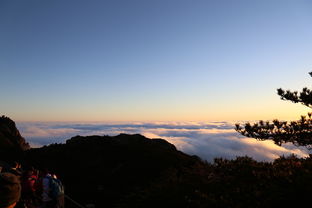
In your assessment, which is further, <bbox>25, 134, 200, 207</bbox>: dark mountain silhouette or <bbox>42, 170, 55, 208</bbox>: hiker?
<bbox>25, 134, 200, 207</bbox>: dark mountain silhouette

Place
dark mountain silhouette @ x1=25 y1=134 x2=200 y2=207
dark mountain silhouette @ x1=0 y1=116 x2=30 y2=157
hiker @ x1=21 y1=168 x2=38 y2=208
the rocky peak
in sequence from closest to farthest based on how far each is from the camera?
hiker @ x1=21 y1=168 x2=38 y2=208 < dark mountain silhouette @ x1=25 y1=134 x2=200 y2=207 < dark mountain silhouette @ x1=0 y1=116 x2=30 y2=157 < the rocky peak

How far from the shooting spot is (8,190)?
3207 millimetres

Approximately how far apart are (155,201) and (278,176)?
3.42 m

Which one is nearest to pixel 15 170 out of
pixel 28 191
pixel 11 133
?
pixel 28 191

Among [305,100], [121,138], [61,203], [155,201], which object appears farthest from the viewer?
[121,138]

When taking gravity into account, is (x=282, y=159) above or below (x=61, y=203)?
above

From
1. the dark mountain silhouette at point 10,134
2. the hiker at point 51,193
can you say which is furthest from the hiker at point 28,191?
the dark mountain silhouette at point 10,134

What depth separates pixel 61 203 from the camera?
34.7 feet

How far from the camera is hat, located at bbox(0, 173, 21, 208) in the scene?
10.4ft

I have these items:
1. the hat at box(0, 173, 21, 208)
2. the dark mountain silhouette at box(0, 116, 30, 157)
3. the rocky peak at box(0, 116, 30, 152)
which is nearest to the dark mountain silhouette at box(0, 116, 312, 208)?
the hat at box(0, 173, 21, 208)

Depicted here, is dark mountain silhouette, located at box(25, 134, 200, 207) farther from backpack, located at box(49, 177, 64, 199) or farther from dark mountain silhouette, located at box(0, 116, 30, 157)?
backpack, located at box(49, 177, 64, 199)

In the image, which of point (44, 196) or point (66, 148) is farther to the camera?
point (66, 148)

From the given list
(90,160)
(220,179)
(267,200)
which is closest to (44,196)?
(220,179)

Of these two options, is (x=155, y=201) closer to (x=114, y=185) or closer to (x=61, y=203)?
(x=61, y=203)
